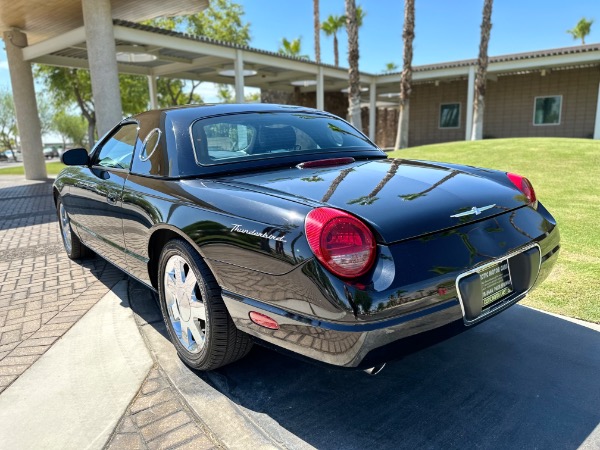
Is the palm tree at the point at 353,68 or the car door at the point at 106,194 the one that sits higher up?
the palm tree at the point at 353,68

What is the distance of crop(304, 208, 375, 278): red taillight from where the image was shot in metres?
1.83

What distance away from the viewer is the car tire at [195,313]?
2369 mm

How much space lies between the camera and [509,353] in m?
2.74

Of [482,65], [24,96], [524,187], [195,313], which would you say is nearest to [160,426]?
[195,313]

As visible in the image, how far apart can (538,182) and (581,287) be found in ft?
19.1

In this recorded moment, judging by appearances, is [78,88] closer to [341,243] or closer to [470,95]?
[470,95]

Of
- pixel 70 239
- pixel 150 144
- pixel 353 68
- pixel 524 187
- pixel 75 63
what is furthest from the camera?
pixel 353 68

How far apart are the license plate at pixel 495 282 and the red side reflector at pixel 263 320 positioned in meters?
0.99

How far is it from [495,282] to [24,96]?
1730 centimetres

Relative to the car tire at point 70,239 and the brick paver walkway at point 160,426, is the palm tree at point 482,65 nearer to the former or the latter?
the car tire at point 70,239

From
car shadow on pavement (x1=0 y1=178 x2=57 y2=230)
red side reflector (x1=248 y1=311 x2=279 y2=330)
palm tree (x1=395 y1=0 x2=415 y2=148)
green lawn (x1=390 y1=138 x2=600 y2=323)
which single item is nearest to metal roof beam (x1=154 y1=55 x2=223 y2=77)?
car shadow on pavement (x1=0 y1=178 x2=57 y2=230)

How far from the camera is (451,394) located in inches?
93.2

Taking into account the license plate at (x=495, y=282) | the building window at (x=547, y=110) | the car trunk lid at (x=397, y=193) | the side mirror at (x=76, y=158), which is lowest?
the license plate at (x=495, y=282)

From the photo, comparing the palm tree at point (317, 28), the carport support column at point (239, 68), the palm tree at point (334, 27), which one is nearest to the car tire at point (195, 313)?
the carport support column at point (239, 68)
